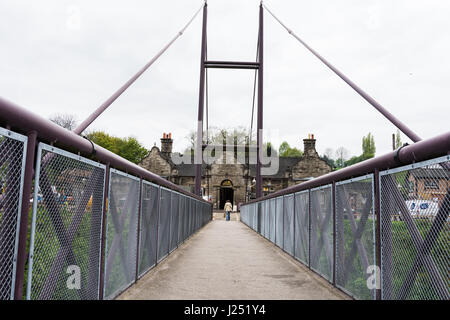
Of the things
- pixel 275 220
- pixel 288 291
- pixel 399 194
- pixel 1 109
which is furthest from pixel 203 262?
pixel 1 109

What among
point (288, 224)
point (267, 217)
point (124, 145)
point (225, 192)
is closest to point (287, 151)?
point (124, 145)

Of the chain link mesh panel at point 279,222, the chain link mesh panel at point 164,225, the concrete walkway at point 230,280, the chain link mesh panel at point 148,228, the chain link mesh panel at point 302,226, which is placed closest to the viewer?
the concrete walkway at point 230,280

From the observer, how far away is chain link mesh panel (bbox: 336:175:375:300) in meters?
3.30

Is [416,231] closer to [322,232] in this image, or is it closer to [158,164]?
[322,232]

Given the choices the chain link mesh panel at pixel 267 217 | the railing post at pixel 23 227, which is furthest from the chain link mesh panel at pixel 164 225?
the chain link mesh panel at pixel 267 217

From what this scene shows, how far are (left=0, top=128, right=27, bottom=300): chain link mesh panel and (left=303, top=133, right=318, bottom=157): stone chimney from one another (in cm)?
4023

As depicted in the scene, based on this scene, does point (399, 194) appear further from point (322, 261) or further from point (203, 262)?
point (203, 262)

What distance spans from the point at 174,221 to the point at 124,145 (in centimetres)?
5523

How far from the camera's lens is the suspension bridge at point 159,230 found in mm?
1986

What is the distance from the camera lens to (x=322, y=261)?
4867 millimetres

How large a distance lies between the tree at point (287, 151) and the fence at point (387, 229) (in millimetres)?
71278

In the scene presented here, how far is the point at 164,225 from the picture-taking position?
622 centimetres

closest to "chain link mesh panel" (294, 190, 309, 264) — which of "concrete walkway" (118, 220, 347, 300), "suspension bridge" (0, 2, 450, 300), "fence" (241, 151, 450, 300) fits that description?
"suspension bridge" (0, 2, 450, 300)

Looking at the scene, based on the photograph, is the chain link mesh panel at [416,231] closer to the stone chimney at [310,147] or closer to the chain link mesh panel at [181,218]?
the chain link mesh panel at [181,218]
